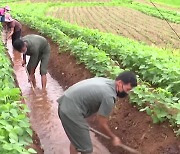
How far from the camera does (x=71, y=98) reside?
4.56 metres

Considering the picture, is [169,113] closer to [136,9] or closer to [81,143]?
[81,143]

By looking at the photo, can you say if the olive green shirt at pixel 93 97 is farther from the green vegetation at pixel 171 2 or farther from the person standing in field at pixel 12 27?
the green vegetation at pixel 171 2

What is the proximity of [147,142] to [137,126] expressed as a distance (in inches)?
19.6

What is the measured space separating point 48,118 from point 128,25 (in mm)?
14805

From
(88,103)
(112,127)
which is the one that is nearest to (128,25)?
(112,127)

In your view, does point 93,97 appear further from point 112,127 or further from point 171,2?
point 171,2

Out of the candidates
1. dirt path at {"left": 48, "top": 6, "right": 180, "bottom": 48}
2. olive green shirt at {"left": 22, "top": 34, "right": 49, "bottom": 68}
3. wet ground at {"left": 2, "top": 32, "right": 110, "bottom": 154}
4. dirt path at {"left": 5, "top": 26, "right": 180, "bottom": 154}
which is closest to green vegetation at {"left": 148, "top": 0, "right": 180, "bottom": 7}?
dirt path at {"left": 48, "top": 6, "right": 180, "bottom": 48}

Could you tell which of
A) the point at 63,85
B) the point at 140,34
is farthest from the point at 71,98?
the point at 140,34

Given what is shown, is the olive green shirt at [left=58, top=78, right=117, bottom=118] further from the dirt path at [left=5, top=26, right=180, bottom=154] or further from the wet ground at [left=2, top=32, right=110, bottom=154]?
the wet ground at [left=2, top=32, right=110, bottom=154]

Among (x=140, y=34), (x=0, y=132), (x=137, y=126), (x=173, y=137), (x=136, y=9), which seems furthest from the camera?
(x=136, y=9)

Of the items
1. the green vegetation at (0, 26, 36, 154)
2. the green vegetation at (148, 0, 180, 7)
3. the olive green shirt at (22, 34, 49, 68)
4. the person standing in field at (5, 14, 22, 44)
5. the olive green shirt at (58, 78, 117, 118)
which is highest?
the olive green shirt at (58, 78, 117, 118)

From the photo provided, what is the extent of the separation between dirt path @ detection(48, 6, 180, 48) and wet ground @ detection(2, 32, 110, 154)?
7771 mm

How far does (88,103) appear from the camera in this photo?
4.57 m

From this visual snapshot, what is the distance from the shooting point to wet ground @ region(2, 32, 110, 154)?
20.5ft
